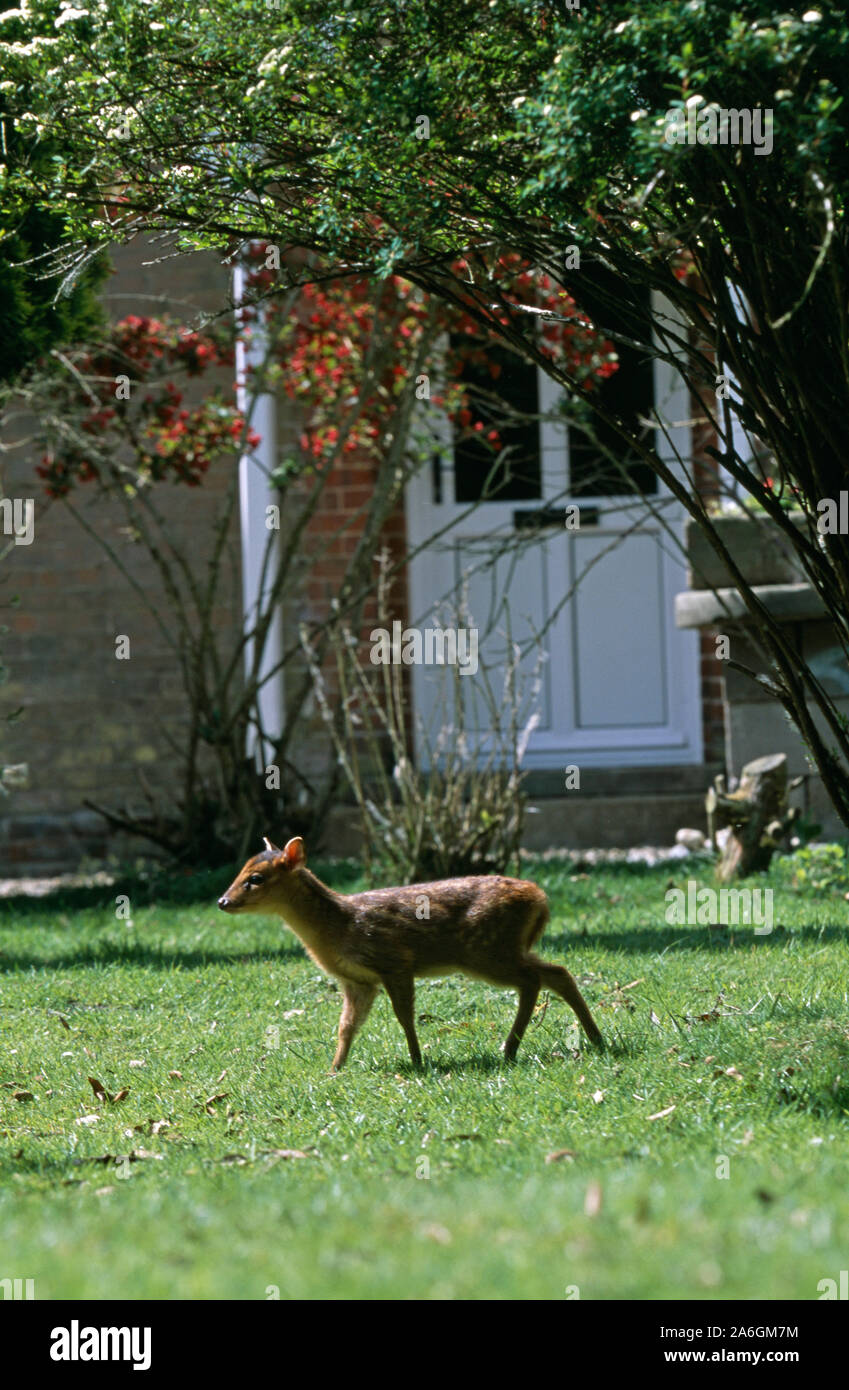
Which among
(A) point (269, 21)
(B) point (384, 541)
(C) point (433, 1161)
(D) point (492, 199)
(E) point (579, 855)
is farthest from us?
(B) point (384, 541)

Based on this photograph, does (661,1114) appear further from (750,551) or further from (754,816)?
(750,551)

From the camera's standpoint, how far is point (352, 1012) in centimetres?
538

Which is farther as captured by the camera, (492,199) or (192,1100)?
(192,1100)

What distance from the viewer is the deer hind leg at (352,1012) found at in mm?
5301

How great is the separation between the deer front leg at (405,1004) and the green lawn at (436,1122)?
0.27 feet

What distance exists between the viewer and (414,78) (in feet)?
14.0

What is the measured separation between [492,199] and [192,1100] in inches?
116

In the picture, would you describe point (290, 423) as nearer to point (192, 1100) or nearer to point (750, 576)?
point (750, 576)

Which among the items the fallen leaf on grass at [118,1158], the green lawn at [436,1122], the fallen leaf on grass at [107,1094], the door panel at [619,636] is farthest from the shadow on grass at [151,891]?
the fallen leaf on grass at [118,1158]

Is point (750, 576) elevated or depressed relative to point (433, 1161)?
elevated
